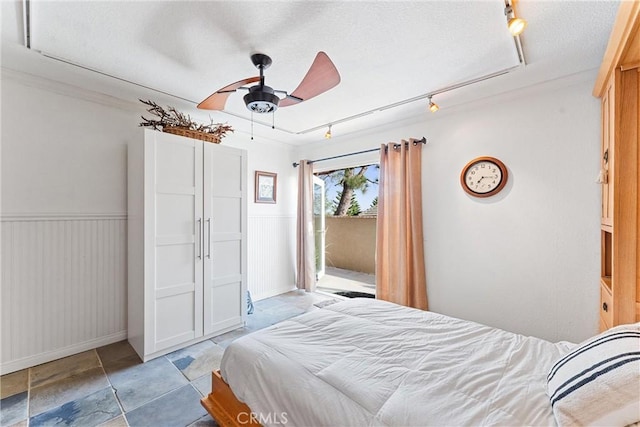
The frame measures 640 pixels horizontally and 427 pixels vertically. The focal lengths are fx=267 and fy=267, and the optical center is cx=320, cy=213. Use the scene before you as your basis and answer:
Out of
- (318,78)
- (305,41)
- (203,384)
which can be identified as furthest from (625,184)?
(203,384)

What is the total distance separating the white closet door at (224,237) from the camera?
274 centimetres

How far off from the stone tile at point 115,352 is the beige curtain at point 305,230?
2.38 meters

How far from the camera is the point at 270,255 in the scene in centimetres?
414

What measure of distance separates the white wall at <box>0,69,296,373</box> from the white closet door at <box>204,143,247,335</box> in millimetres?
791

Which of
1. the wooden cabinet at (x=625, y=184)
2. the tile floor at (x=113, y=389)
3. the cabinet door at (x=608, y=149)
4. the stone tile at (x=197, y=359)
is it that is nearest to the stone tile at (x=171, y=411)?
the tile floor at (x=113, y=389)

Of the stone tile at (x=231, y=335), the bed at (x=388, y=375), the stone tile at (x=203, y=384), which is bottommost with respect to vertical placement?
the stone tile at (x=231, y=335)

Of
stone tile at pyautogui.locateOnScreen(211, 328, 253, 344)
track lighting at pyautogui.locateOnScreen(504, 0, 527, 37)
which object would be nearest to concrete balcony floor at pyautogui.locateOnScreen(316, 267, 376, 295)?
stone tile at pyautogui.locateOnScreen(211, 328, 253, 344)

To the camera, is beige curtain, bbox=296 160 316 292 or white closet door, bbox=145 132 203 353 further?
beige curtain, bbox=296 160 316 292

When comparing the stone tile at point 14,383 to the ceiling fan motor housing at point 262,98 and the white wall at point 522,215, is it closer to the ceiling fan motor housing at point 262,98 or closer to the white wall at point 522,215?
the ceiling fan motor housing at point 262,98

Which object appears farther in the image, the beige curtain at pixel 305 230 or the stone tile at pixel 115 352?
the beige curtain at pixel 305 230

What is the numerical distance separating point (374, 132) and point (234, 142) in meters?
1.90

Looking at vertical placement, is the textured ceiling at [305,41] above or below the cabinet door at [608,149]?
above

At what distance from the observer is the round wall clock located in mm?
2555

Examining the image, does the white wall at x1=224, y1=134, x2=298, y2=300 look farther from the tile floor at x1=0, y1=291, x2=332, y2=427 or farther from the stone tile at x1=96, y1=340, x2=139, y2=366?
the stone tile at x1=96, y1=340, x2=139, y2=366
